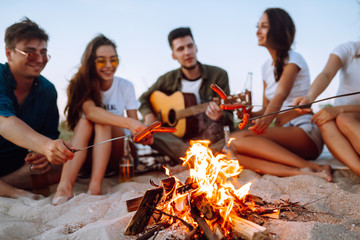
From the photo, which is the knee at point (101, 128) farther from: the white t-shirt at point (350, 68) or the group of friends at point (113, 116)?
the white t-shirt at point (350, 68)

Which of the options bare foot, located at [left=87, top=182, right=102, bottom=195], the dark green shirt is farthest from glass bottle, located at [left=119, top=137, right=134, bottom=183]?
the dark green shirt

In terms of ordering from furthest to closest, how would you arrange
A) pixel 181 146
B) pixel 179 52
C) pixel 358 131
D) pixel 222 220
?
1. pixel 179 52
2. pixel 181 146
3. pixel 358 131
4. pixel 222 220

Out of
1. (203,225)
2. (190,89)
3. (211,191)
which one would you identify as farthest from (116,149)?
(203,225)

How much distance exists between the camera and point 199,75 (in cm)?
495

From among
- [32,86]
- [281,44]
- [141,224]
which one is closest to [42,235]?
[141,224]

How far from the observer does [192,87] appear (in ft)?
16.1

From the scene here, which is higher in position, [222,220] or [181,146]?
[222,220]

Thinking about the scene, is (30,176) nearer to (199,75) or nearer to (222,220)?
(222,220)

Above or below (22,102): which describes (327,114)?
below

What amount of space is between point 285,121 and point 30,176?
131 inches

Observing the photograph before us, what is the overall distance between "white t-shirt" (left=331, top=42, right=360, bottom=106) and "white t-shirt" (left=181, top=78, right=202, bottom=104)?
2266 mm

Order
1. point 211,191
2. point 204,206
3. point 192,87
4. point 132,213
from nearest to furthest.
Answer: point 204,206, point 211,191, point 132,213, point 192,87

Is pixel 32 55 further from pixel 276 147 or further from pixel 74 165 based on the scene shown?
pixel 276 147

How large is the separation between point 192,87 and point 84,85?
210 cm
